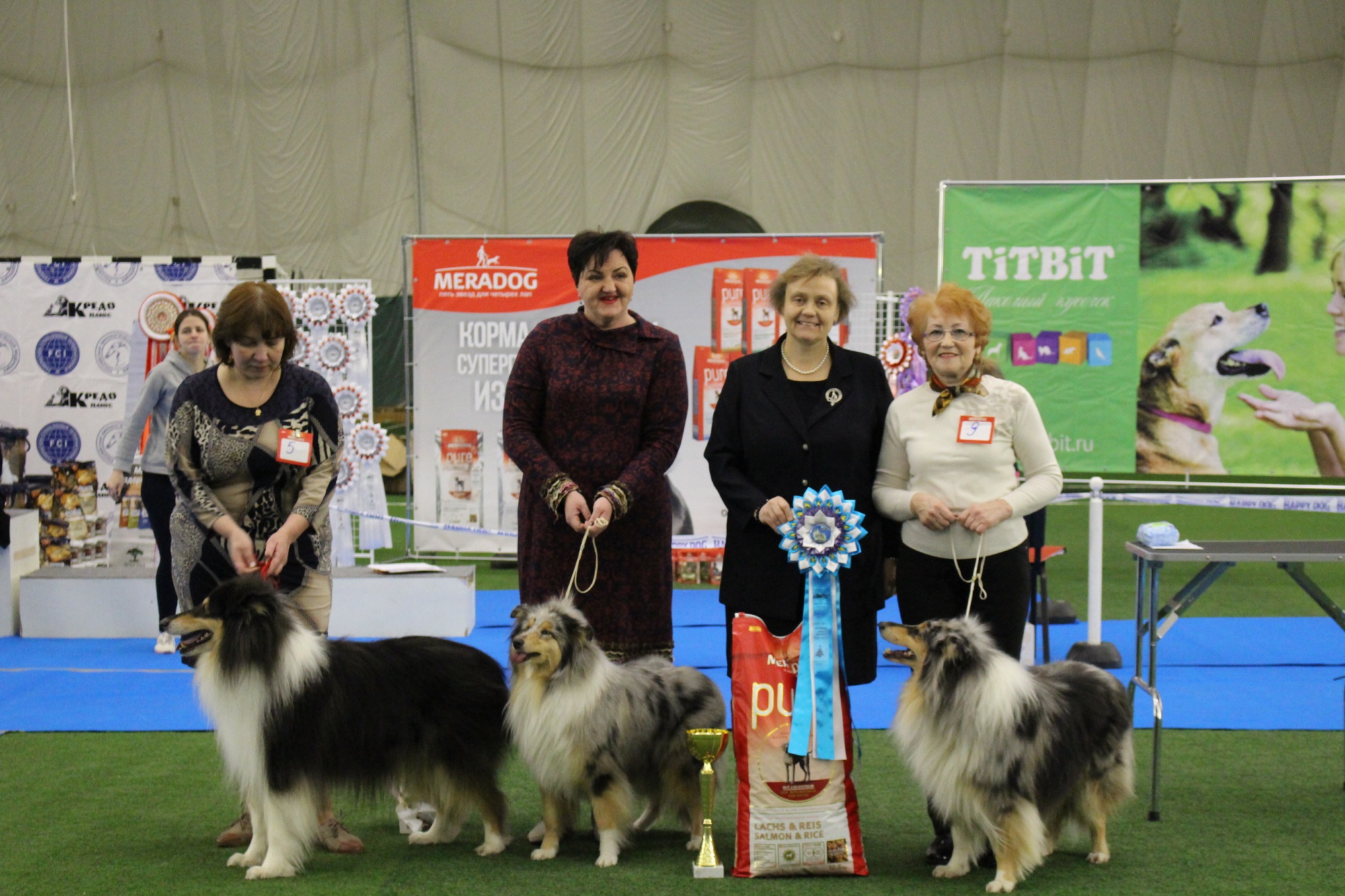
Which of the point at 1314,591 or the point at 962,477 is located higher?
the point at 962,477

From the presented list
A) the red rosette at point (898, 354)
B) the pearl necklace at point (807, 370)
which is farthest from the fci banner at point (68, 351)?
the pearl necklace at point (807, 370)

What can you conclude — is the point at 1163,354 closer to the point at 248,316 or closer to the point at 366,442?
the point at 366,442

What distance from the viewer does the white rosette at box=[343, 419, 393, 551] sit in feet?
25.1

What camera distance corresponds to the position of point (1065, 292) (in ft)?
23.9

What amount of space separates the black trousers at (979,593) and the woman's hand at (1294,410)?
5154mm

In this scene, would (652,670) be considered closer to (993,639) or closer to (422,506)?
(993,639)

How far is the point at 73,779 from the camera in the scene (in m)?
3.82

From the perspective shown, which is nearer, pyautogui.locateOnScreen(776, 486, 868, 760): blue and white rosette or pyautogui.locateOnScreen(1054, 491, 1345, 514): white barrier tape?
pyautogui.locateOnScreen(776, 486, 868, 760): blue and white rosette

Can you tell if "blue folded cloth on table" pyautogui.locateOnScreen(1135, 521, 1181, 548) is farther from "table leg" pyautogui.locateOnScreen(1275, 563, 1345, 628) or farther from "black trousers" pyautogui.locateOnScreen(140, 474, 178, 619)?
"black trousers" pyautogui.locateOnScreen(140, 474, 178, 619)

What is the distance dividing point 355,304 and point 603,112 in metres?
9.33

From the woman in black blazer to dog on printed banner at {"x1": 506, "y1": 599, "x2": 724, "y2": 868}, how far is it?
9.3 inches

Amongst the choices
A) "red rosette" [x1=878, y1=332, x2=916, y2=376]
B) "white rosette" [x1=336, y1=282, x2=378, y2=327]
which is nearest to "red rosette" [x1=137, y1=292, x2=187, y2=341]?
"white rosette" [x1=336, y1=282, x2=378, y2=327]

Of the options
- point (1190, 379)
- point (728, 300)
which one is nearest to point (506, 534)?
point (728, 300)

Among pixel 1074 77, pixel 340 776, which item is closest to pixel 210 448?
pixel 340 776
